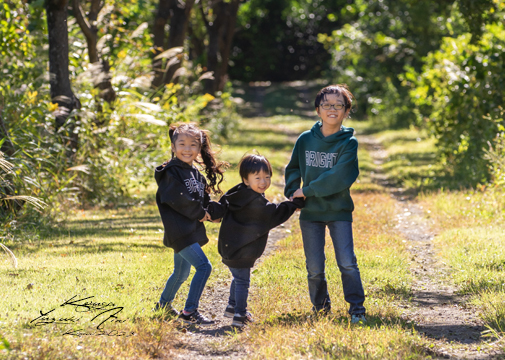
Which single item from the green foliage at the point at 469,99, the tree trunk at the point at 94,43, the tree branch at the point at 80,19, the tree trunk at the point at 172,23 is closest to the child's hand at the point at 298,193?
the tree trunk at the point at 94,43

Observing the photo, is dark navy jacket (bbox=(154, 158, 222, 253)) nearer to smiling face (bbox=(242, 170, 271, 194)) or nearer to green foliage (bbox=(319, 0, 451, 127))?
smiling face (bbox=(242, 170, 271, 194))

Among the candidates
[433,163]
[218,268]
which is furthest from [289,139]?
[218,268]

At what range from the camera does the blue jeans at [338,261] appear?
488 centimetres

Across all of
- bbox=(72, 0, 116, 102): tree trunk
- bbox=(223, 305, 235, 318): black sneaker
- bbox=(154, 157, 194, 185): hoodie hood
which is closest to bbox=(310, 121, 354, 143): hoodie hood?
bbox=(154, 157, 194, 185): hoodie hood

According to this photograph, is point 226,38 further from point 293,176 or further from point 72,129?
point 293,176

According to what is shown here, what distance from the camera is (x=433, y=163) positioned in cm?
1491

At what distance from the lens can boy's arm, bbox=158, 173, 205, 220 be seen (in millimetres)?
4645

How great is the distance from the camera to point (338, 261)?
4.95 meters

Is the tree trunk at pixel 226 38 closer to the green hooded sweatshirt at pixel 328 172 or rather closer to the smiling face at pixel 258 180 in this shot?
the green hooded sweatshirt at pixel 328 172

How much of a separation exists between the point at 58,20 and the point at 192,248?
6856 millimetres

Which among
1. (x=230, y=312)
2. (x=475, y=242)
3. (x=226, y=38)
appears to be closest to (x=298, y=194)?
(x=230, y=312)

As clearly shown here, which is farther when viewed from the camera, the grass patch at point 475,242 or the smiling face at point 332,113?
the grass patch at point 475,242

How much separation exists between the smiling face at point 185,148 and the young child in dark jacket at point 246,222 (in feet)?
1.38

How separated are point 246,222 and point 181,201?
579 mm
